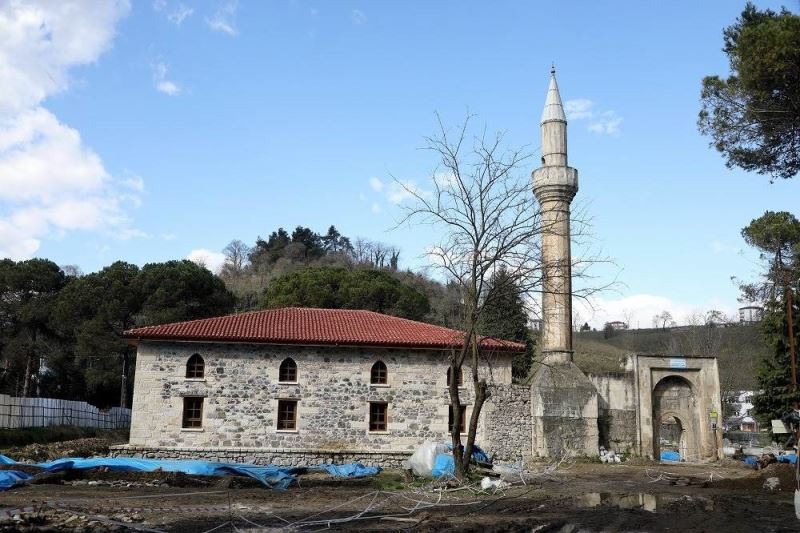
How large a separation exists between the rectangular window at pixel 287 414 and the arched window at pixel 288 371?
0.71m

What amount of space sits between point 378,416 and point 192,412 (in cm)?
587

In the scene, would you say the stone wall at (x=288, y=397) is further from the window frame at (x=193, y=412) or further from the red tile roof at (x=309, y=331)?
the red tile roof at (x=309, y=331)

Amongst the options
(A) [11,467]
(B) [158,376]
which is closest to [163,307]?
(B) [158,376]

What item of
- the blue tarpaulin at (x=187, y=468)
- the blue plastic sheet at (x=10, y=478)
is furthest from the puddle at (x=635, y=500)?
the blue plastic sheet at (x=10, y=478)

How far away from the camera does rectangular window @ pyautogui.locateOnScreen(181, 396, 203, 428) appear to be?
2211 centimetres

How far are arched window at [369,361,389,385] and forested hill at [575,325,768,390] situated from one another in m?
9.66

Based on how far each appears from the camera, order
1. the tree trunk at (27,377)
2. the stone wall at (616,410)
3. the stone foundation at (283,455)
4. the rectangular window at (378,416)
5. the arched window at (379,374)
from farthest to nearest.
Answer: the tree trunk at (27,377)
the stone wall at (616,410)
the arched window at (379,374)
the rectangular window at (378,416)
the stone foundation at (283,455)

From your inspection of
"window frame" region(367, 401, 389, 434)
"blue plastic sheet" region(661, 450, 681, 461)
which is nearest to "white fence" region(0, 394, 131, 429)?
"window frame" region(367, 401, 389, 434)

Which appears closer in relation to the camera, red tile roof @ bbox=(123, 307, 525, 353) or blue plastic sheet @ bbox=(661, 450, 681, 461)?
red tile roof @ bbox=(123, 307, 525, 353)

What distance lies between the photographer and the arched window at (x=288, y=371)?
22866mm

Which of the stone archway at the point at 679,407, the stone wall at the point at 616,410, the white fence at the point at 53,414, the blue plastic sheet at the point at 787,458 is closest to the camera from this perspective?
the blue plastic sheet at the point at 787,458

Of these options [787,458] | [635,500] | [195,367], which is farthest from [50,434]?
[787,458]

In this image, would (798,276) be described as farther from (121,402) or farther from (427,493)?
(121,402)

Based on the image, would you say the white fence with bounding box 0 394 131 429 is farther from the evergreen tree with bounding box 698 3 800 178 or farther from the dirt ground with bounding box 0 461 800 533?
the evergreen tree with bounding box 698 3 800 178
